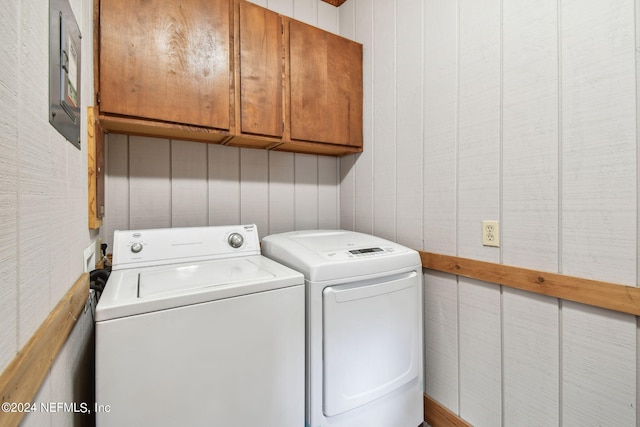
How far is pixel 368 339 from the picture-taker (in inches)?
48.6

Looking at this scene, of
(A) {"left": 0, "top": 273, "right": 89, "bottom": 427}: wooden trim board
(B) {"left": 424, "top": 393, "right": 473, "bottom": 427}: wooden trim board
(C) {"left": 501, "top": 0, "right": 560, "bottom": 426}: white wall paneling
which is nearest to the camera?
(A) {"left": 0, "top": 273, "right": 89, "bottom": 427}: wooden trim board

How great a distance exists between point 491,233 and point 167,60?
5.40 feet

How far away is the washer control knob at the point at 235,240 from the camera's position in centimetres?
147

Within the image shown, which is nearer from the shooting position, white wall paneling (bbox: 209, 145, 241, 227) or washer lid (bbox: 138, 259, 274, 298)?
washer lid (bbox: 138, 259, 274, 298)

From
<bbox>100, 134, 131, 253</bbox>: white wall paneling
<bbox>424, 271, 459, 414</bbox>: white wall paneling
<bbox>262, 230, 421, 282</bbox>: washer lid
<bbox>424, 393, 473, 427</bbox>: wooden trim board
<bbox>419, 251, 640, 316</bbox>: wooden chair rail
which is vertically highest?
<bbox>100, 134, 131, 253</bbox>: white wall paneling

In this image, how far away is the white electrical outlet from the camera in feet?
4.04

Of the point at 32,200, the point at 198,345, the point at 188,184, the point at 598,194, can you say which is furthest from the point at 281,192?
the point at 598,194

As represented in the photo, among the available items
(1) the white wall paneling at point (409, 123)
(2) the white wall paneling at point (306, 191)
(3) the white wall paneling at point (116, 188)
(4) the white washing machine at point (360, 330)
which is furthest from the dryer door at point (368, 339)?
(3) the white wall paneling at point (116, 188)

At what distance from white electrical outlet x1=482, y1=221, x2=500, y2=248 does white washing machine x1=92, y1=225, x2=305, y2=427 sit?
842 millimetres

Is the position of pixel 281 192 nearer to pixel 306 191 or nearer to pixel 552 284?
pixel 306 191

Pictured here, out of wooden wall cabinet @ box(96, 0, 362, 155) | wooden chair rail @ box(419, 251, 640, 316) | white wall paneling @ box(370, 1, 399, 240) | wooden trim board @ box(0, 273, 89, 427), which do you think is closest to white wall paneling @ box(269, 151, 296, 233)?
wooden wall cabinet @ box(96, 0, 362, 155)

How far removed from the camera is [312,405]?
1108 mm

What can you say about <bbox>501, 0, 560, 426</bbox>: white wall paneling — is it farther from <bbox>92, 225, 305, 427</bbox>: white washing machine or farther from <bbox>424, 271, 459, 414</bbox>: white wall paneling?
<bbox>92, 225, 305, 427</bbox>: white washing machine

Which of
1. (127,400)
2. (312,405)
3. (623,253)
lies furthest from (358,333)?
(623,253)
